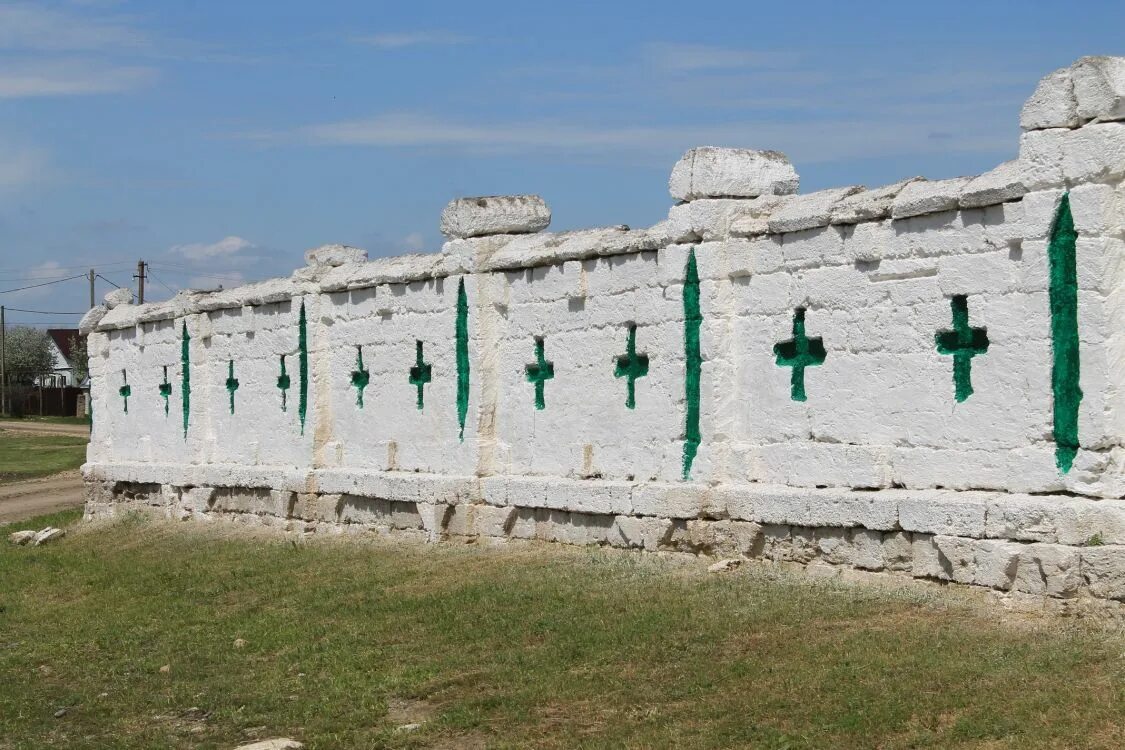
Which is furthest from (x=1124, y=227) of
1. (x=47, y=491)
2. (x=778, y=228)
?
(x=47, y=491)

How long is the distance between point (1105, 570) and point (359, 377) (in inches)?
323

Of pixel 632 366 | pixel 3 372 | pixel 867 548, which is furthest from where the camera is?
pixel 3 372

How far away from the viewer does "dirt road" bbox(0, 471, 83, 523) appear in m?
23.0

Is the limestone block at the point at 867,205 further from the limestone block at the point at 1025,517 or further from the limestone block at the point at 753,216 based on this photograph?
the limestone block at the point at 1025,517

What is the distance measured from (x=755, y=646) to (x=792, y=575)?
1.62 metres

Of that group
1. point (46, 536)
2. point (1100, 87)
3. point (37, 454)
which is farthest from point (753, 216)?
point (37, 454)

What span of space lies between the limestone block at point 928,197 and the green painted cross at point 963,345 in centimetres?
56

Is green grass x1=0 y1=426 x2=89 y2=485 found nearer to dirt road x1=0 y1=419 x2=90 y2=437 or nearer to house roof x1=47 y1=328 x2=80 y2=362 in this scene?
dirt road x1=0 y1=419 x2=90 y2=437

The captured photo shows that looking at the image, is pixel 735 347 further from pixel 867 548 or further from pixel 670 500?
pixel 867 548

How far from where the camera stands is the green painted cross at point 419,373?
14188 millimetres

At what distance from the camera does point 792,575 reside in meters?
10.3

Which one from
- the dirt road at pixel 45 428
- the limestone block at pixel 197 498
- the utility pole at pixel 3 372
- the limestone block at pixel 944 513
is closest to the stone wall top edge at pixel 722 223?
the limestone block at pixel 944 513

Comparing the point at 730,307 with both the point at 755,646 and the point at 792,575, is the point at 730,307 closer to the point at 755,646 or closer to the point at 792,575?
the point at 792,575

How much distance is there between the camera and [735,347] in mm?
11188
